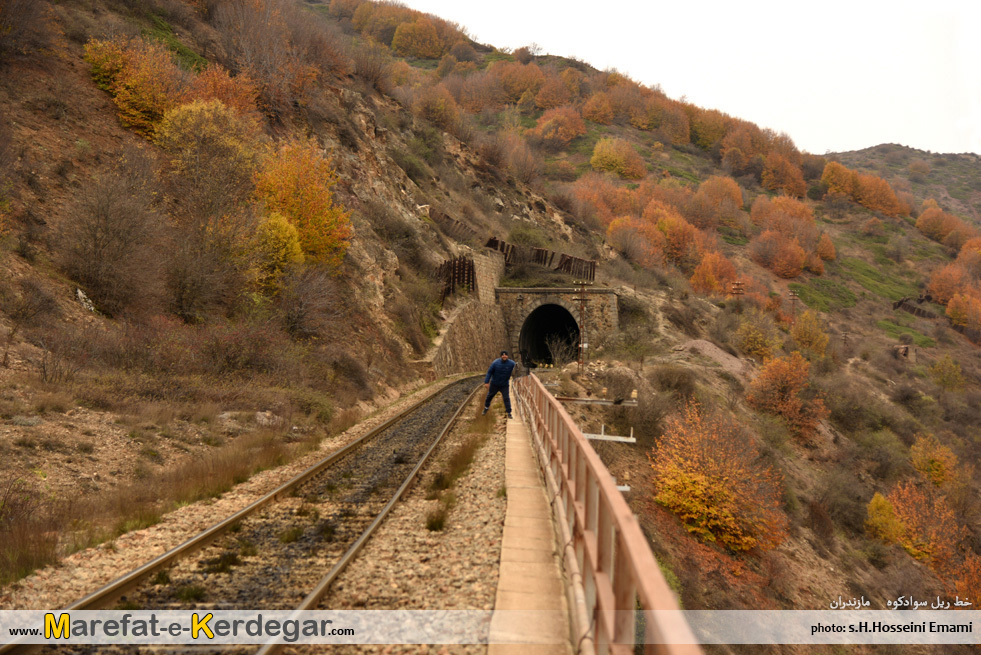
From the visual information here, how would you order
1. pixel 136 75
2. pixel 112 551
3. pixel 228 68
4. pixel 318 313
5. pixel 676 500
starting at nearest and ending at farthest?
pixel 112 551 < pixel 676 500 < pixel 318 313 < pixel 136 75 < pixel 228 68

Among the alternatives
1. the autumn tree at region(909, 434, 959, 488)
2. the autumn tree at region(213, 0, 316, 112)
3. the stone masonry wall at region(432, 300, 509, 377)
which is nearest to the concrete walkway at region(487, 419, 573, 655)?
the stone masonry wall at region(432, 300, 509, 377)

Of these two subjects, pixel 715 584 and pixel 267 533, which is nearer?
pixel 267 533

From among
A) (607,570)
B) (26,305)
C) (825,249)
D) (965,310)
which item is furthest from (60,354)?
(965,310)

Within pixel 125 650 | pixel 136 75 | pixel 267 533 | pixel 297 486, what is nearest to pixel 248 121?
pixel 136 75

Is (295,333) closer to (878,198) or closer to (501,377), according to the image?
(501,377)

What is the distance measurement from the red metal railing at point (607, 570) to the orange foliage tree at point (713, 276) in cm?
7570

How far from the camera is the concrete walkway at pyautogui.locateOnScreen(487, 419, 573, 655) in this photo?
4527 mm

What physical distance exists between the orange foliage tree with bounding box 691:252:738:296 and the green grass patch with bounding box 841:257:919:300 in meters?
33.5

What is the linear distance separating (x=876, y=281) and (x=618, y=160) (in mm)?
54691

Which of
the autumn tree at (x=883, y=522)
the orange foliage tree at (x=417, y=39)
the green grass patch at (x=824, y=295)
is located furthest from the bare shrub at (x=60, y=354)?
the orange foliage tree at (x=417, y=39)

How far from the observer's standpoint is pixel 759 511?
20.2 meters

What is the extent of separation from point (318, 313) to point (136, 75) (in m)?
16.4

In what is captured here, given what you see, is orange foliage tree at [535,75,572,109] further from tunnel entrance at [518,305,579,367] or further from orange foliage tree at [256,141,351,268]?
orange foliage tree at [256,141,351,268]

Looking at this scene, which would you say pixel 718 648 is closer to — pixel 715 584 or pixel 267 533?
pixel 715 584
